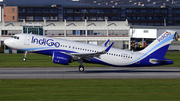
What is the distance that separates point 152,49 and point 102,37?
67.5 meters

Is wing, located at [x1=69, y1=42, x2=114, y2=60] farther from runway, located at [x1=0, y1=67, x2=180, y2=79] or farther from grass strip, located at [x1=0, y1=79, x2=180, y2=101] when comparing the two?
grass strip, located at [x1=0, y1=79, x2=180, y2=101]

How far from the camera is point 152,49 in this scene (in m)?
41.0

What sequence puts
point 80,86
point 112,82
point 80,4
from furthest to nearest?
point 80,4, point 112,82, point 80,86

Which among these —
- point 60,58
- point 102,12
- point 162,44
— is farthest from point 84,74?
point 102,12

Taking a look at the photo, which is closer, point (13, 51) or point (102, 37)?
point (13, 51)

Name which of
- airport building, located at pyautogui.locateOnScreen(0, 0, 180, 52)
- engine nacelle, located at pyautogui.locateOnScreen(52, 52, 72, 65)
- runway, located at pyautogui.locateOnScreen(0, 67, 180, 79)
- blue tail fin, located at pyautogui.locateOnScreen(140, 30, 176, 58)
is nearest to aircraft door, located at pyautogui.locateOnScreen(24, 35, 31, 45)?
runway, located at pyautogui.locateOnScreen(0, 67, 180, 79)

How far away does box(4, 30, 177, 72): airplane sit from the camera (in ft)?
129

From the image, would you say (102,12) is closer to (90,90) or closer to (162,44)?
(162,44)

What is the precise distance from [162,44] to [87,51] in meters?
10.5

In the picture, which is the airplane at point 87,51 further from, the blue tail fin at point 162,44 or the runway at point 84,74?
the runway at point 84,74

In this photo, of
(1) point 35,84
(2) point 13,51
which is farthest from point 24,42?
(2) point 13,51

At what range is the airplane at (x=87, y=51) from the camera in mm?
39438

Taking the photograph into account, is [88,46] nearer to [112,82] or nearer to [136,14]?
[112,82]

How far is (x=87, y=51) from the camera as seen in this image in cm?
4041
